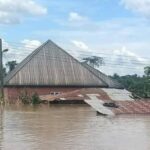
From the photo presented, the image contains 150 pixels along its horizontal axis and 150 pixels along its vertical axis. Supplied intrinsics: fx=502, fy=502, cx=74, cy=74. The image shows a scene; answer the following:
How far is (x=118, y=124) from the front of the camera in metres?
22.1

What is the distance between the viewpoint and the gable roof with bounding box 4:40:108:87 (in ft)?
173

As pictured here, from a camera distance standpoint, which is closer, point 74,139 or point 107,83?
point 74,139

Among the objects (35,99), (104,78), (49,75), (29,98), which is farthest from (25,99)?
(104,78)

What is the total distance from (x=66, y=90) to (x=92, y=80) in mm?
3111

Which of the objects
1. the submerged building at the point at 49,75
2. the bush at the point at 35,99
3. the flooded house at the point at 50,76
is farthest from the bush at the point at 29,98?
the submerged building at the point at 49,75

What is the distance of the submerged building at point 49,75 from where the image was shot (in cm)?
5250

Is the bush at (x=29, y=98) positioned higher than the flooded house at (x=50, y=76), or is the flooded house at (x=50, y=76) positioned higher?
the flooded house at (x=50, y=76)

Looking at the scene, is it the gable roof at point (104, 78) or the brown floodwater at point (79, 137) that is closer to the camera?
the brown floodwater at point (79, 137)

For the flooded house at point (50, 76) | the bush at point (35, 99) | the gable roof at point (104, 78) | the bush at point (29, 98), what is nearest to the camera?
the bush at point (35, 99)

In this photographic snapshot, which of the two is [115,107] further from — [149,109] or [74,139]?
[74,139]

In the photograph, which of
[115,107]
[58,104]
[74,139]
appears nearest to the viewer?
[74,139]

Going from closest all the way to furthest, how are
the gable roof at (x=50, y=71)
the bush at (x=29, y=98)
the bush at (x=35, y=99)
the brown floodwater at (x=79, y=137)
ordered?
1. the brown floodwater at (x=79, y=137)
2. the bush at (x=35, y=99)
3. the bush at (x=29, y=98)
4. the gable roof at (x=50, y=71)

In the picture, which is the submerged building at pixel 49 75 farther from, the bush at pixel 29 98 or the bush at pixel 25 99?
the bush at pixel 25 99

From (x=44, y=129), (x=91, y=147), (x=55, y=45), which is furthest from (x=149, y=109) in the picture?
(x=55, y=45)
